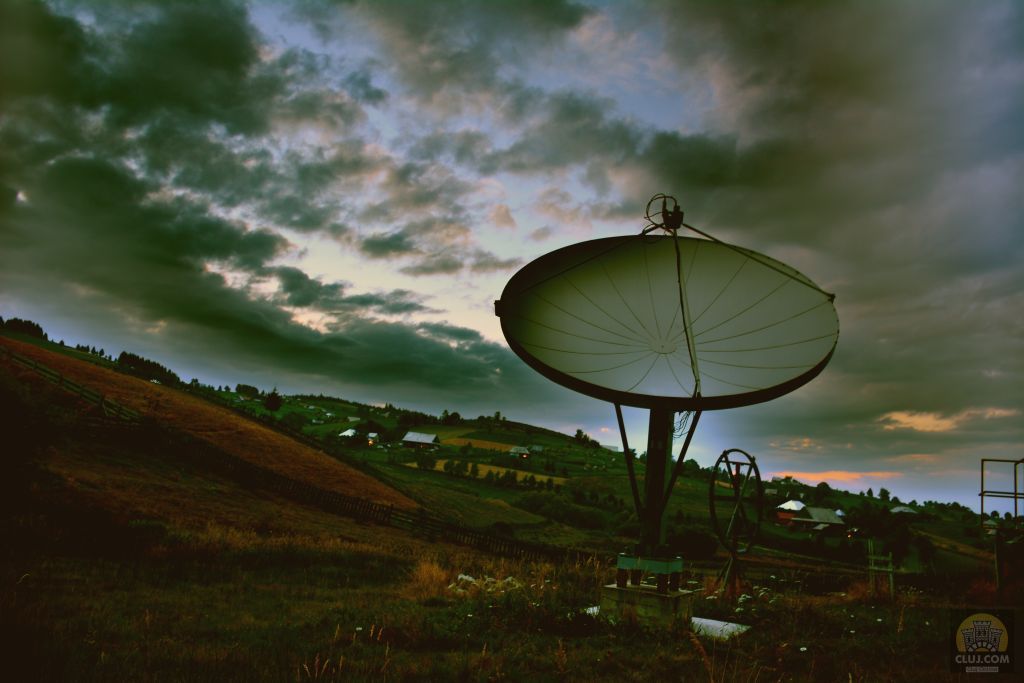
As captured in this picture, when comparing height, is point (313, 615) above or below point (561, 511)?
below

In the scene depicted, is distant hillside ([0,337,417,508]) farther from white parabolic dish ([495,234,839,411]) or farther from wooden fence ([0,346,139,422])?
white parabolic dish ([495,234,839,411])

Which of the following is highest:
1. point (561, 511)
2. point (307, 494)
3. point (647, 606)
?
point (561, 511)

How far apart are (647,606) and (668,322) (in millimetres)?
6752

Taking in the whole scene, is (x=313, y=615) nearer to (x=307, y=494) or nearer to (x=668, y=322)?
(x=668, y=322)

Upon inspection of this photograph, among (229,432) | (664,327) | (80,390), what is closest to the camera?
(664,327)

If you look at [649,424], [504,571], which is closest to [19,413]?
[504,571]

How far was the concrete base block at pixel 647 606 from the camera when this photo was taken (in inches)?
466

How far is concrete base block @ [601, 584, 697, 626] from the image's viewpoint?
11844 millimetres

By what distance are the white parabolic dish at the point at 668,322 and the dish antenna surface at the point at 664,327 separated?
28mm

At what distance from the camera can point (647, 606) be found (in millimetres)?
12023

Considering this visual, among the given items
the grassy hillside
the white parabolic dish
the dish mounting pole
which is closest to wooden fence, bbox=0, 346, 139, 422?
the grassy hillside

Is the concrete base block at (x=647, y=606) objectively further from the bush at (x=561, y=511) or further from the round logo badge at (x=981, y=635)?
the bush at (x=561, y=511)

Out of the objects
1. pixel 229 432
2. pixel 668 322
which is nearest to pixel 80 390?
pixel 229 432

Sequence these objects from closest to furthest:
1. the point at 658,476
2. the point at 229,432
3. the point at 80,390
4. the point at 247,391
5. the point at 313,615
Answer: the point at 313,615 < the point at 658,476 < the point at 80,390 < the point at 229,432 < the point at 247,391
